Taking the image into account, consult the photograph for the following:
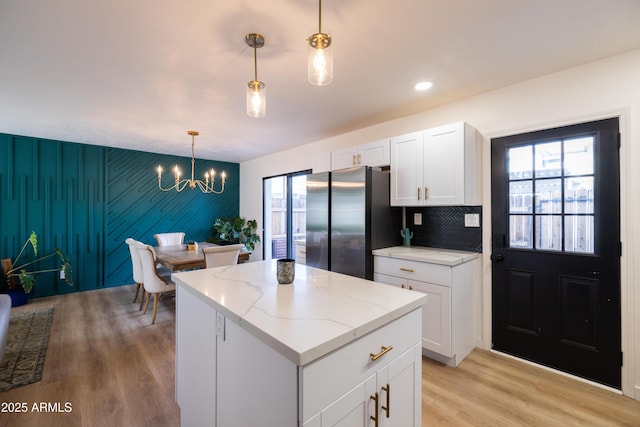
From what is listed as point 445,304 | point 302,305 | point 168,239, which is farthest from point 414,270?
point 168,239

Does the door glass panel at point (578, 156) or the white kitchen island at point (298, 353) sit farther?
the door glass panel at point (578, 156)

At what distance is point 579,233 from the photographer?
7.13ft

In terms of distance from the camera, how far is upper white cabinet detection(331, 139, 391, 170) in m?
3.04

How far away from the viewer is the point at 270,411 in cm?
93

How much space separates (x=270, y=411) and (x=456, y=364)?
2049 millimetres

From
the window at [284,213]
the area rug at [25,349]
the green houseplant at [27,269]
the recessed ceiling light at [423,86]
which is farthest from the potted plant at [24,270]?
the recessed ceiling light at [423,86]

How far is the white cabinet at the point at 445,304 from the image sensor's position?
235 centimetres

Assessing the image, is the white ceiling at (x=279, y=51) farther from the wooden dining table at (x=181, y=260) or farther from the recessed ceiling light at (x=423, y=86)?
the wooden dining table at (x=181, y=260)

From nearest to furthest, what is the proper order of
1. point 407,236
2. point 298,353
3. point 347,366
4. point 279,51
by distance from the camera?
point 298,353 → point 347,366 → point 279,51 → point 407,236

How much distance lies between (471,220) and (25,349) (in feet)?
14.4

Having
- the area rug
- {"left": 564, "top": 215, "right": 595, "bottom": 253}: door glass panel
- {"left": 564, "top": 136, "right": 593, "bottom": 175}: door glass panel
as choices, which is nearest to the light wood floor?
the area rug

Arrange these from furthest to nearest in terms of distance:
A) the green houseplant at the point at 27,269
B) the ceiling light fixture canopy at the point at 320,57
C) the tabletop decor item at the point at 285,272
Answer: the green houseplant at the point at 27,269, the tabletop decor item at the point at 285,272, the ceiling light fixture canopy at the point at 320,57

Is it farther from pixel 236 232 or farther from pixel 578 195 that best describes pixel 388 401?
pixel 236 232

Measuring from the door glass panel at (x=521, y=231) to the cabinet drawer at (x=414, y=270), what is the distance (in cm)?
72
